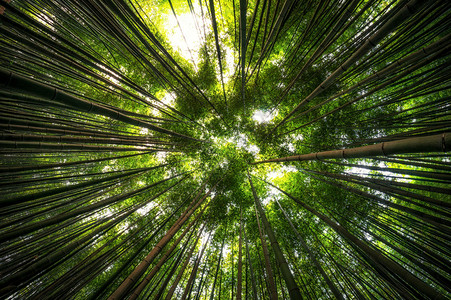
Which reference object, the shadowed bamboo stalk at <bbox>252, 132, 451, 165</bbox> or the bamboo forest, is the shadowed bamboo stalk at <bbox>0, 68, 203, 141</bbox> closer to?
the bamboo forest

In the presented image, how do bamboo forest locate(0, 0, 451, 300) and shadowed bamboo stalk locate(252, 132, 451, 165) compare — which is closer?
shadowed bamboo stalk locate(252, 132, 451, 165)

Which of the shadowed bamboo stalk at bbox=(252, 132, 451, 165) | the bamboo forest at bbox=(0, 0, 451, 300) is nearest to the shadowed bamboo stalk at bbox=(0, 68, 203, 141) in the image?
the bamboo forest at bbox=(0, 0, 451, 300)

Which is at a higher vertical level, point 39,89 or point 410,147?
point 410,147

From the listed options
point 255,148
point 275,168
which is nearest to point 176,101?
point 255,148

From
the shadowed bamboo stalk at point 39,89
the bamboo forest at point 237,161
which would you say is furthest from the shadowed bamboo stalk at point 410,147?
the shadowed bamboo stalk at point 39,89

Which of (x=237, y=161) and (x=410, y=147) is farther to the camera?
(x=237, y=161)

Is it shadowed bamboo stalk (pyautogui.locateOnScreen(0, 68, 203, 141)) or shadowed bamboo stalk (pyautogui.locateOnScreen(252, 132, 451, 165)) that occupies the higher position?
shadowed bamboo stalk (pyautogui.locateOnScreen(252, 132, 451, 165))

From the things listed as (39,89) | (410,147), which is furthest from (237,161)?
(39,89)

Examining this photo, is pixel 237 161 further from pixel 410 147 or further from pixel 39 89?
pixel 39 89

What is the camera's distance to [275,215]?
17.9ft

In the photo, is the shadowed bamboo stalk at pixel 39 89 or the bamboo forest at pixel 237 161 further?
the bamboo forest at pixel 237 161

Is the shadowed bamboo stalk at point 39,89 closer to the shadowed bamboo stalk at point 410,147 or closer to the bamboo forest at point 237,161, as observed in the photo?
the bamboo forest at point 237,161

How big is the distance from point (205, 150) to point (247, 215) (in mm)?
2435

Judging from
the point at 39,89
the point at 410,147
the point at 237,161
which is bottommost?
the point at 237,161
